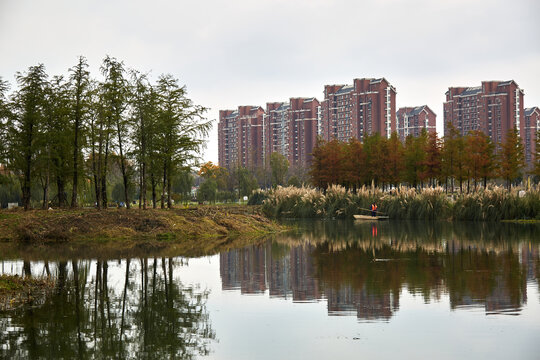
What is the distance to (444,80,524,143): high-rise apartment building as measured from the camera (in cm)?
13888

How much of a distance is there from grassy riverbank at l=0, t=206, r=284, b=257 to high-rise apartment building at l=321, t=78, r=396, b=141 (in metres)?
111

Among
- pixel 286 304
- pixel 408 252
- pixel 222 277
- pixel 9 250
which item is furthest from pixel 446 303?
pixel 9 250

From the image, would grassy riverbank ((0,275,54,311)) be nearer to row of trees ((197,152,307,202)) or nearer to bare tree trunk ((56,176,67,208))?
bare tree trunk ((56,176,67,208))

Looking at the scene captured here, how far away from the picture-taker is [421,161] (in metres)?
49.7

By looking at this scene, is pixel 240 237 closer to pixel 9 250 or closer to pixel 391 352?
pixel 9 250

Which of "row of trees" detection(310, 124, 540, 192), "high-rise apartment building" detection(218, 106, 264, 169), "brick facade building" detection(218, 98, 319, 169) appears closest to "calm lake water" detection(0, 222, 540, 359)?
"row of trees" detection(310, 124, 540, 192)

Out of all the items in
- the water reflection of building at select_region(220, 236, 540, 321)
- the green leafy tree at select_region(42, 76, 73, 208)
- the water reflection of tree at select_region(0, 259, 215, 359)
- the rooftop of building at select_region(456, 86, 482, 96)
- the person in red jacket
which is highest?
the rooftop of building at select_region(456, 86, 482, 96)

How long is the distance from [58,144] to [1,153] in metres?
2.66

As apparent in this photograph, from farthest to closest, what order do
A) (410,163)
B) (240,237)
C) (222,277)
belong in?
(410,163) → (240,237) → (222,277)

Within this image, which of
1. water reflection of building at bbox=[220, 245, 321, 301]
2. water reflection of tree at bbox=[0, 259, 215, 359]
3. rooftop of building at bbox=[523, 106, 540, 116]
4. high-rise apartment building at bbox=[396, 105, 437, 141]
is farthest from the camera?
high-rise apartment building at bbox=[396, 105, 437, 141]

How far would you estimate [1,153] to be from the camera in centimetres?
2931

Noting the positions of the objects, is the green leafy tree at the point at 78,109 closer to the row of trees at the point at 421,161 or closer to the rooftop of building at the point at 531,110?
the row of trees at the point at 421,161

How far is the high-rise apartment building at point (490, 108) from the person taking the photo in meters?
139

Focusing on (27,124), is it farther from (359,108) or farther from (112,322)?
(359,108)
